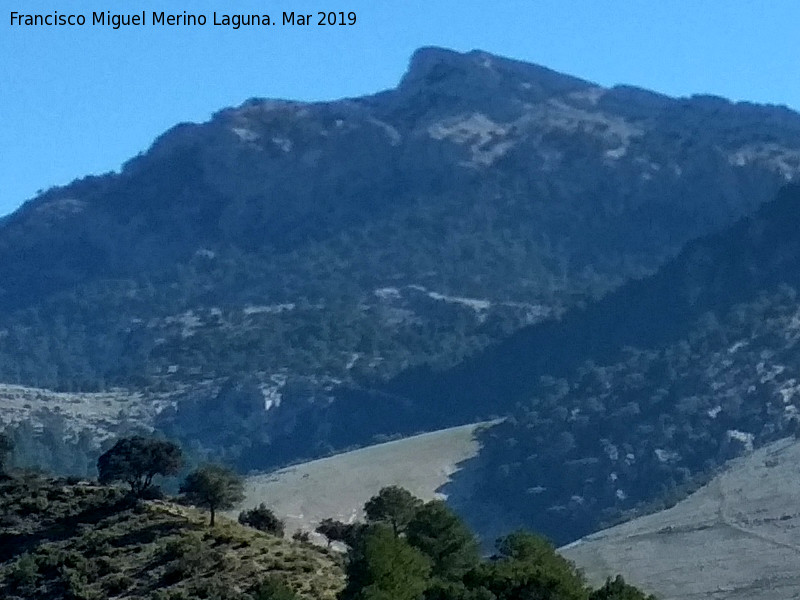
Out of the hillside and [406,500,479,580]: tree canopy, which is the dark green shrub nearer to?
the hillside

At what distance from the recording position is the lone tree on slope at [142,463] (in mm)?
71938

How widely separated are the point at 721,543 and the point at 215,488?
6760 centimetres

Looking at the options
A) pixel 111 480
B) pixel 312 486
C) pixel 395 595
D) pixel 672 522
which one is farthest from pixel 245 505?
pixel 395 595

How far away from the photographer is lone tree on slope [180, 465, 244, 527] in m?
65.4

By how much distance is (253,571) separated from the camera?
54.8 m

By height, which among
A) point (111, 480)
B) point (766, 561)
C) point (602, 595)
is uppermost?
point (111, 480)

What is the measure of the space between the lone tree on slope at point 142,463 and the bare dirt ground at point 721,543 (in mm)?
43121

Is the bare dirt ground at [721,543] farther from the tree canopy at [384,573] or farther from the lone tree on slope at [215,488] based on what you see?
the tree canopy at [384,573]

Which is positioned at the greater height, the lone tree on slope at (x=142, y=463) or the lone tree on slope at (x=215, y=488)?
the lone tree on slope at (x=142, y=463)

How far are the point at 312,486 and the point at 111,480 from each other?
124 m

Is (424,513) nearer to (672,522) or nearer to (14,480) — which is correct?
(14,480)

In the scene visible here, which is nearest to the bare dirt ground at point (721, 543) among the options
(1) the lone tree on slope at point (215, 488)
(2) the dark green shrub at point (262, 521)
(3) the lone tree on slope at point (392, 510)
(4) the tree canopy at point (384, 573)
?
(2) the dark green shrub at point (262, 521)

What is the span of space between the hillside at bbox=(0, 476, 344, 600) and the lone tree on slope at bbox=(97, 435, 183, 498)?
156 inches

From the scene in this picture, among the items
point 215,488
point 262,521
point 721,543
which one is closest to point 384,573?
point 215,488
